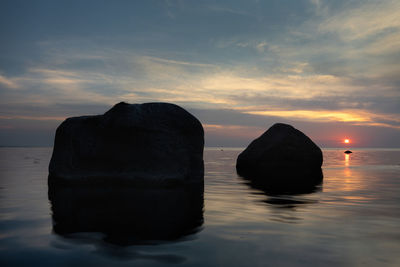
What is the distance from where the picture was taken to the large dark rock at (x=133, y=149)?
9344mm

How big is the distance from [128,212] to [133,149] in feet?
13.8

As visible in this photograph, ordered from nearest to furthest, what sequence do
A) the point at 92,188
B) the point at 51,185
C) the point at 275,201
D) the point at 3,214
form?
1. the point at 3,214
2. the point at 275,201
3. the point at 92,188
4. the point at 51,185

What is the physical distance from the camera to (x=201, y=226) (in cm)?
460

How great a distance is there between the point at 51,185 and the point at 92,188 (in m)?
1.73

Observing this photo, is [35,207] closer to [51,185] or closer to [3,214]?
[3,214]

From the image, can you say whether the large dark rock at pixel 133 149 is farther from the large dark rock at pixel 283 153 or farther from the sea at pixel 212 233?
the large dark rock at pixel 283 153

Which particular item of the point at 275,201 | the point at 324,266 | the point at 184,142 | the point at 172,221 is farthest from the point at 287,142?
the point at 324,266

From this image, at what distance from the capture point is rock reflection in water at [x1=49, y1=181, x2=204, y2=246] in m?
4.20

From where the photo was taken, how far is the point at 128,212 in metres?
5.55

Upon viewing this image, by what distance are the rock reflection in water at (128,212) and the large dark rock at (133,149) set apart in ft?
2.35

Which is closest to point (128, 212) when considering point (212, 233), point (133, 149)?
point (212, 233)

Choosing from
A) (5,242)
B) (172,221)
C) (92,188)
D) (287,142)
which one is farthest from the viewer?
(287,142)

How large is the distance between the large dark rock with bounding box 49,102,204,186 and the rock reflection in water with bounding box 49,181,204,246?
2.35ft

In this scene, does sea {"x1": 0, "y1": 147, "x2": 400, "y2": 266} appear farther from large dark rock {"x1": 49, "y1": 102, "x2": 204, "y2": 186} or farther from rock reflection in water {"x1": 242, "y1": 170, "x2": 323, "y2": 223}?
large dark rock {"x1": 49, "y1": 102, "x2": 204, "y2": 186}
